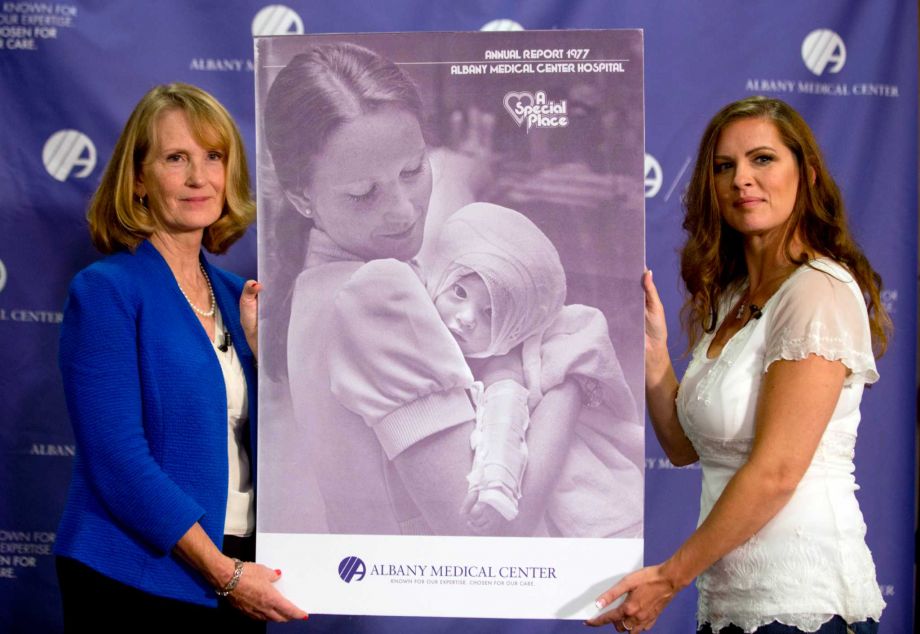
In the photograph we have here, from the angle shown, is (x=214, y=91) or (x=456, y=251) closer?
(x=456, y=251)

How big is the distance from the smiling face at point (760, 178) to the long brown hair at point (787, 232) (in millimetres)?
18

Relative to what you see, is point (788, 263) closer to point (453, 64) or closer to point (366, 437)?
point (453, 64)

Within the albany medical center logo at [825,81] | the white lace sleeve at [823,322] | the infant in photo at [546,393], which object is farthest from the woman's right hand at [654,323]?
the albany medical center logo at [825,81]

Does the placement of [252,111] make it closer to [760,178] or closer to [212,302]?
[212,302]

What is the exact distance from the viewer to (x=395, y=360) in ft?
6.33

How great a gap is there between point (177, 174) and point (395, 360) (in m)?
0.60

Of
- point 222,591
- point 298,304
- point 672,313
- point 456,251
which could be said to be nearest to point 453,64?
point 456,251

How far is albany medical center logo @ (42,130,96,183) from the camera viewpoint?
2.98 metres

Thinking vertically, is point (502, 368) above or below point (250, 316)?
below

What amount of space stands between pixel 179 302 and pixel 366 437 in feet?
1.57

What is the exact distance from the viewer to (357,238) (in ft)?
6.37

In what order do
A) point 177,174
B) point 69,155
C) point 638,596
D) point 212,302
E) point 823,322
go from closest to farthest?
point 823,322, point 638,596, point 177,174, point 212,302, point 69,155

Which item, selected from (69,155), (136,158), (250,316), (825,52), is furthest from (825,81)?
(69,155)

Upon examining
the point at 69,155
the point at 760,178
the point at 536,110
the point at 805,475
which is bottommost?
the point at 805,475
